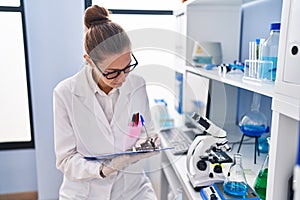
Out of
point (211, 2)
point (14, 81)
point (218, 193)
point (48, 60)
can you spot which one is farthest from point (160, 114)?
point (14, 81)

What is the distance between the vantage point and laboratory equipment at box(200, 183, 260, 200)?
999 millimetres

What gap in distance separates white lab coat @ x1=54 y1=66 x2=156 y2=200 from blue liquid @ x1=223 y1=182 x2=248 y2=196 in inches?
15.2

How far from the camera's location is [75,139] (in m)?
1.26

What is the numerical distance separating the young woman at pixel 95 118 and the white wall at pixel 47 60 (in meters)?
0.89

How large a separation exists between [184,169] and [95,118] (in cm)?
52

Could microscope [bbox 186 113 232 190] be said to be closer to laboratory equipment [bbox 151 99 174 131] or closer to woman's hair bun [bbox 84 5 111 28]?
laboratory equipment [bbox 151 99 174 131]

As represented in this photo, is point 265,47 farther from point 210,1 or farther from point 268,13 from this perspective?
point 210,1

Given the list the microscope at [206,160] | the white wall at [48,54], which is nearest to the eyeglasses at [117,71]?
the microscope at [206,160]

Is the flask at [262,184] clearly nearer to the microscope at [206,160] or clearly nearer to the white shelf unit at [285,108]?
the microscope at [206,160]

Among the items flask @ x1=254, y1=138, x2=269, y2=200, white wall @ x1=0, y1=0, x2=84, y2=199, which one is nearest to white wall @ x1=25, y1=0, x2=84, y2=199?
white wall @ x1=0, y1=0, x2=84, y2=199

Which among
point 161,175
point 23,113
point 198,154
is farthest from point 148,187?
point 23,113

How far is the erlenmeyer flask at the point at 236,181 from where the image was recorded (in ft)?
3.35

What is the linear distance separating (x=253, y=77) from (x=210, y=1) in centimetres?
70

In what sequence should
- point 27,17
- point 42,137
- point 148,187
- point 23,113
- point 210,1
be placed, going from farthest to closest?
point 23,113 < point 42,137 < point 27,17 < point 210,1 < point 148,187
